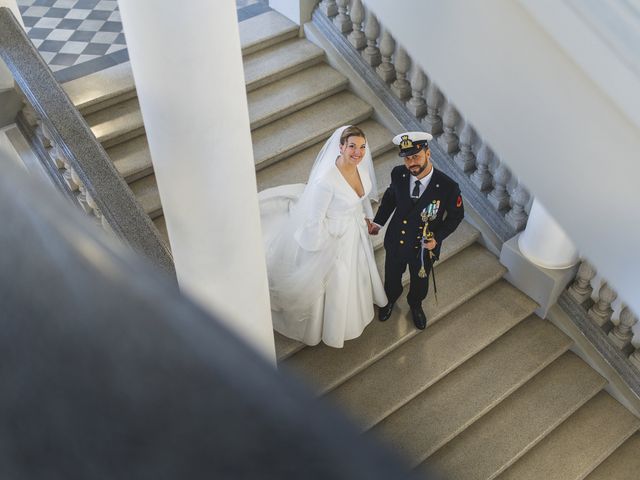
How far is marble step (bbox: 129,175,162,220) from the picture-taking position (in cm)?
583

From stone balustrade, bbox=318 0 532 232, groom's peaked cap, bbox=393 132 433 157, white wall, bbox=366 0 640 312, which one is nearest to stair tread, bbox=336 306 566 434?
stone balustrade, bbox=318 0 532 232

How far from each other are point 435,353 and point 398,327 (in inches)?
13.6

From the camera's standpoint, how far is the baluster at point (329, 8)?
6.88 m

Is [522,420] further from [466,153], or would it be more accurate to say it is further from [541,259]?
[466,153]

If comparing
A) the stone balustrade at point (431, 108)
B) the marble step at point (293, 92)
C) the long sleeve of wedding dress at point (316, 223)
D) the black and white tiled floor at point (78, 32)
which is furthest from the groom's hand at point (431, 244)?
the black and white tiled floor at point (78, 32)

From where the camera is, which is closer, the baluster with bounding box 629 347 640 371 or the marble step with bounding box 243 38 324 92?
the baluster with bounding box 629 347 640 371

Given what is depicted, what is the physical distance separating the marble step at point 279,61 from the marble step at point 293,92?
7 centimetres

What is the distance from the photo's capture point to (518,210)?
626 centimetres

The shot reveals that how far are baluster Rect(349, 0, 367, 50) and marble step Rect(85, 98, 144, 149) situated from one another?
1942 mm

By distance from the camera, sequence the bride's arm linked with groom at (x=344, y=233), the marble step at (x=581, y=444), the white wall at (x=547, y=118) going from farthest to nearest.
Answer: the marble step at (x=581, y=444) → the bride's arm linked with groom at (x=344, y=233) → the white wall at (x=547, y=118)

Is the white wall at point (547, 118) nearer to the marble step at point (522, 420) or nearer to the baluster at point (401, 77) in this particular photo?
the marble step at point (522, 420)

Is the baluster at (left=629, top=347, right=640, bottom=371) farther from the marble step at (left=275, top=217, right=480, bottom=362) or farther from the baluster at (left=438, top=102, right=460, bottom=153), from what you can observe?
the baluster at (left=438, top=102, right=460, bottom=153)

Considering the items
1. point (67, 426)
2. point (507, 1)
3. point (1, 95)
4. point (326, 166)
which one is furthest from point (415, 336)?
point (67, 426)

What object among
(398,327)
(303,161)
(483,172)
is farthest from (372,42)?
(398,327)
